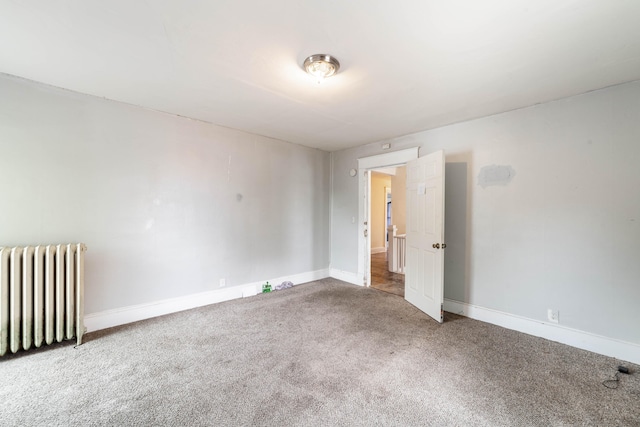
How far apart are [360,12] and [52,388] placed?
344 centimetres

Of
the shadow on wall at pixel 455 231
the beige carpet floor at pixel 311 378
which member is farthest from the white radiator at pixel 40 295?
the shadow on wall at pixel 455 231

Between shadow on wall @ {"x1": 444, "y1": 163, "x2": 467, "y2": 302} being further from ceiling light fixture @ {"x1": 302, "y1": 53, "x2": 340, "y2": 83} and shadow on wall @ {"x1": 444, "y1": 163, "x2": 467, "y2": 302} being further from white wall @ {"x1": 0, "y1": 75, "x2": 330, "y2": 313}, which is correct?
white wall @ {"x1": 0, "y1": 75, "x2": 330, "y2": 313}

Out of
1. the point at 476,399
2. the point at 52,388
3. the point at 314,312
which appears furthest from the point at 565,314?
the point at 52,388

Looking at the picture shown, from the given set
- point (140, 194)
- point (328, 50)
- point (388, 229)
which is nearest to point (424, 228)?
point (328, 50)

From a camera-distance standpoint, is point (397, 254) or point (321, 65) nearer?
point (321, 65)

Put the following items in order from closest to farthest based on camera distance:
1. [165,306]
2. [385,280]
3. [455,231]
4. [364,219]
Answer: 1. [165,306]
2. [455,231]
3. [364,219]
4. [385,280]

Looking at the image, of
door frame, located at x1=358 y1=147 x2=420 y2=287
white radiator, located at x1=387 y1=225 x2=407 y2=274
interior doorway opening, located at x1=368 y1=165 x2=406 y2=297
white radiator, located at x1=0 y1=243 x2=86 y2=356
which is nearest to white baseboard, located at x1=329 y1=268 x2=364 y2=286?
door frame, located at x1=358 y1=147 x2=420 y2=287

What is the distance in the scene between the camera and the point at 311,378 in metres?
2.08

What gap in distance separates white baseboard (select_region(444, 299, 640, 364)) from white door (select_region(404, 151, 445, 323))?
1.42ft

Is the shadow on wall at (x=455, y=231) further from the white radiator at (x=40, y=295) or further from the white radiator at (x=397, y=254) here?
the white radiator at (x=40, y=295)

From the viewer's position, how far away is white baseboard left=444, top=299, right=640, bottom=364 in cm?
241

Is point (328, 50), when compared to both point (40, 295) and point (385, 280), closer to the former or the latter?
point (40, 295)

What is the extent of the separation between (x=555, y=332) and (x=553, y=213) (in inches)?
50.4

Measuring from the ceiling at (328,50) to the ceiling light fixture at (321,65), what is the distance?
65mm
